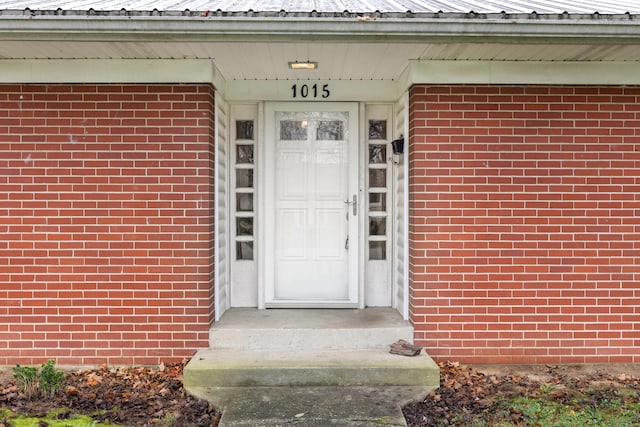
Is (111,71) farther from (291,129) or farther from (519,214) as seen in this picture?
(519,214)

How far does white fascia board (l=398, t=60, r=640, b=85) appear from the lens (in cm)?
500

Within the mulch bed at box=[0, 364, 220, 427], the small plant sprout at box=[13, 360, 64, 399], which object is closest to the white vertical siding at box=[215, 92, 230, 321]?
the mulch bed at box=[0, 364, 220, 427]

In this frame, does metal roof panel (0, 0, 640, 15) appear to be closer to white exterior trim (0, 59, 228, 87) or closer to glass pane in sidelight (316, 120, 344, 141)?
white exterior trim (0, 59, 228, 87)

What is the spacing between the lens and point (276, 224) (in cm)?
594

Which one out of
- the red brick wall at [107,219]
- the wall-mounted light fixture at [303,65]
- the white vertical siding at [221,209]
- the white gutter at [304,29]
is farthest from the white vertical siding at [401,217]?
the red brick wall at [107,219]

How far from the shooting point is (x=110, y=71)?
16.3 feet

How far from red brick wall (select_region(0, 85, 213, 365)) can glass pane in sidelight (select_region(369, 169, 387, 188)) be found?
1.91 m

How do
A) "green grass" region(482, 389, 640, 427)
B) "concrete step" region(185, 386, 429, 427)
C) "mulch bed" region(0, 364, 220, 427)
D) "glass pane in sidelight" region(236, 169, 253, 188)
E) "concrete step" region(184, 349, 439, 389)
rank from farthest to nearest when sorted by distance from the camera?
"glass pane in sidelight" region(236, 169, 253, 188)
"concrete step" region(184, 349, 439, 389)
"mulch bed" region(0, 364, 220, 427)
"green grass" region(482, 389, 640, 427)
"concrete step" region(185, 386, 429, 427)

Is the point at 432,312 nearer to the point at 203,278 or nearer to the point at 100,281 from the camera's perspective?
the point at 203,278

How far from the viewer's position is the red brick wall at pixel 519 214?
505 centimetres

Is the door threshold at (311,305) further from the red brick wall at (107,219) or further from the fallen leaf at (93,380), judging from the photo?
the fallen leaf at (93,380)

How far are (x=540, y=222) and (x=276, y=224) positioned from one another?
8.91 ft

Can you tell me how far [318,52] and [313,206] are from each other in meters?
1.83

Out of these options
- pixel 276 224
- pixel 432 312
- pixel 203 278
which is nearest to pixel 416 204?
pixel 432 312
